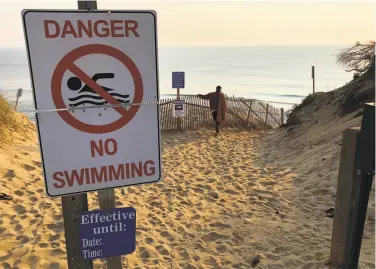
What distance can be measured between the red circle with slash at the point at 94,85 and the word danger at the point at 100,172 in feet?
0.26

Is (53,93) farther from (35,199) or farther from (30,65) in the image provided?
(35,199)

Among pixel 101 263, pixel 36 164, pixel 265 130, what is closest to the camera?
pixel 101 263

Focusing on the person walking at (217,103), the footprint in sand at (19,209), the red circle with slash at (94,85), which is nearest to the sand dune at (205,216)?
the footprint in sand at (19,209)

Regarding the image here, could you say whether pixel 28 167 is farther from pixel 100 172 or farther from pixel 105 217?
pixel 100 172

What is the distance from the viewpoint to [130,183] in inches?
67.8

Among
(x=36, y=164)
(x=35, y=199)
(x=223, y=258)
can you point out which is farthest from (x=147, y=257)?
(x=36, y=164)

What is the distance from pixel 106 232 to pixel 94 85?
0.79 metres

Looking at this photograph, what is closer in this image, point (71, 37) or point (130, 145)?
point (71, 37)

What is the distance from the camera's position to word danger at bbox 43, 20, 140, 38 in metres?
1.43

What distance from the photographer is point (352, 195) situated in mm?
3193

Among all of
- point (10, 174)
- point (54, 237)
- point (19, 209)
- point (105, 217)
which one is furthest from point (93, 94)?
point (10, 174)

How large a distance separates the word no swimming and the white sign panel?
0.64 ft

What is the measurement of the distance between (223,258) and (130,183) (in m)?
2.51

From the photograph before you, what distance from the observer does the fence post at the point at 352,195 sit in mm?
2580
